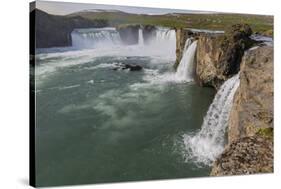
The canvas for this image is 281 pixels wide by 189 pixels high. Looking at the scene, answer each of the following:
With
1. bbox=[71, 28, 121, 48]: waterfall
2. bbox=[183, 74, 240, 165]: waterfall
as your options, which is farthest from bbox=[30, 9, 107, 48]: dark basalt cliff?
bbox=[183, 74, 240, 165]: waterfall

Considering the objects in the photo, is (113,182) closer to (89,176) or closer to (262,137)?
(89,176)

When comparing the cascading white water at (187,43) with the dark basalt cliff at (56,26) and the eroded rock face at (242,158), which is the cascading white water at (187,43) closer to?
the dark basalt cliff at (56,26)

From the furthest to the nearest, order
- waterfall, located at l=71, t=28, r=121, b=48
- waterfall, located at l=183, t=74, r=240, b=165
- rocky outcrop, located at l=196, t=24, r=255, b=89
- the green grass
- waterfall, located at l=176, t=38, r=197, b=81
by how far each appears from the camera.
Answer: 1. rocky outcrop, located at l=196, t=24, r=255, b=89
2. waterfall, located at l=176, t=38, r=197, b=81
3. waterfall, located at l=183, t=74, r=240, b=165
4. the green grass
5. waterfall, located at l=71, t=28, r=121, b=48

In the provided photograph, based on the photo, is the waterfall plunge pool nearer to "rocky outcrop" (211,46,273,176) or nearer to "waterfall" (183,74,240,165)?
"waterfall" (183,74,240,165)

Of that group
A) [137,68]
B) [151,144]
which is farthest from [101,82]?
[151,144]

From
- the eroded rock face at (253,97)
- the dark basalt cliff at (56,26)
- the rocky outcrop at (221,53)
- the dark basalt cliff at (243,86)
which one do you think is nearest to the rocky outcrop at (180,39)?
the dark basalt cliff at (243,86)
